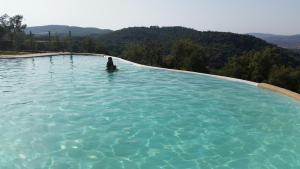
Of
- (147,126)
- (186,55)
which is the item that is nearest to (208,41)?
(186,55)

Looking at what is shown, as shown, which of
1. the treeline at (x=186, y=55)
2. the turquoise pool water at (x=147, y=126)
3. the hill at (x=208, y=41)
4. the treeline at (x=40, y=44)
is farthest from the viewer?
the hill at (x=208, y=41)

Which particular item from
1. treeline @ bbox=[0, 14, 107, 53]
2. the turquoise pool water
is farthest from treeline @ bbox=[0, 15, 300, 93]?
the turquoise pool water

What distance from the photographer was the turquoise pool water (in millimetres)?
6344

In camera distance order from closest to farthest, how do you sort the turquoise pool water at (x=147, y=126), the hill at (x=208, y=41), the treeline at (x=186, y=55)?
the turquoise pool water at (x=147, y=126), the treeline at (x=186, y=55), the hill at (x=208, y=41)

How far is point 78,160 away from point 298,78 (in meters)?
27.9

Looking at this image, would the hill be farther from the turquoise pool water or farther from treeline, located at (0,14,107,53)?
the turquoise pool water

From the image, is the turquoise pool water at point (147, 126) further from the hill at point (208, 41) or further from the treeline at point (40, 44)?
the hill at point (208, 41)

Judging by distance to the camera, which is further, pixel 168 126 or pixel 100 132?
pixel 168 126

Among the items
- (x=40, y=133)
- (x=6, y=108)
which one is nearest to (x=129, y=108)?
(x=40, y=133)

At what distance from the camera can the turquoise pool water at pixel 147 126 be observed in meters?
6.34

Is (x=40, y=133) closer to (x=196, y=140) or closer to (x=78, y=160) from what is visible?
(x=78, y=160)

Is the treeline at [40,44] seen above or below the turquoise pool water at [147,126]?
above

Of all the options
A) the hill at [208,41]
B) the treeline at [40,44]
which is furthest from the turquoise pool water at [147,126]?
the hill at [208,41]

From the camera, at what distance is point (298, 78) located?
97.2 feet
